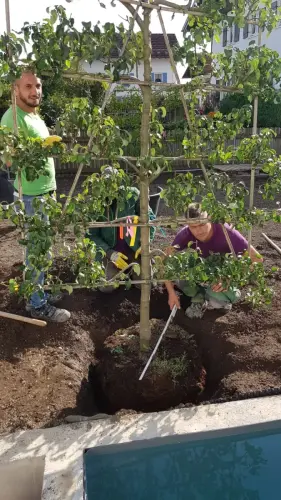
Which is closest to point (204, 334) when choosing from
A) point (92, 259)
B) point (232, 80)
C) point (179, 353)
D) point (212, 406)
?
point (179, 353)

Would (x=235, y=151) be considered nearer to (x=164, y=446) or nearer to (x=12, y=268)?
(x=164, y=446)

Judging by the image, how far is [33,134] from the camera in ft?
9.37

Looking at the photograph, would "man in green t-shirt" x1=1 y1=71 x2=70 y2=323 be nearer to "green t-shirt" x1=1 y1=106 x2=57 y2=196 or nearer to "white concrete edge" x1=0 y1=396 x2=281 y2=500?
"green t-shirt" x1=1 y1=106 x2=57 y2=196

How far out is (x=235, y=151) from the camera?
7.86ft

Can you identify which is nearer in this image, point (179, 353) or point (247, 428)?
point (247, 428)

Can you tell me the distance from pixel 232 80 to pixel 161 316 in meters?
1.81

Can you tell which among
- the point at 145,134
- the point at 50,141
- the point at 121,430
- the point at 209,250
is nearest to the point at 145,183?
the point at 145,134

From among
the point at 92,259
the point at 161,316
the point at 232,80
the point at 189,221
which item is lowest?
the point at 161,316

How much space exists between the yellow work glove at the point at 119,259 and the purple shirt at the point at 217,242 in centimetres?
46

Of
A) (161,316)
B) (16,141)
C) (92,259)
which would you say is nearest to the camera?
(16,141)

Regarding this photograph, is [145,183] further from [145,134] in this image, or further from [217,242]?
[217,242]

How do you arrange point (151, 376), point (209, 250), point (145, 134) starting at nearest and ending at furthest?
point (145, 134)
point (151, 376)
point (209, 250)

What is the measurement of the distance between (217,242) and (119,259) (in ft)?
2.54

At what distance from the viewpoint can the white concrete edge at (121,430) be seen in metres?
1.97
